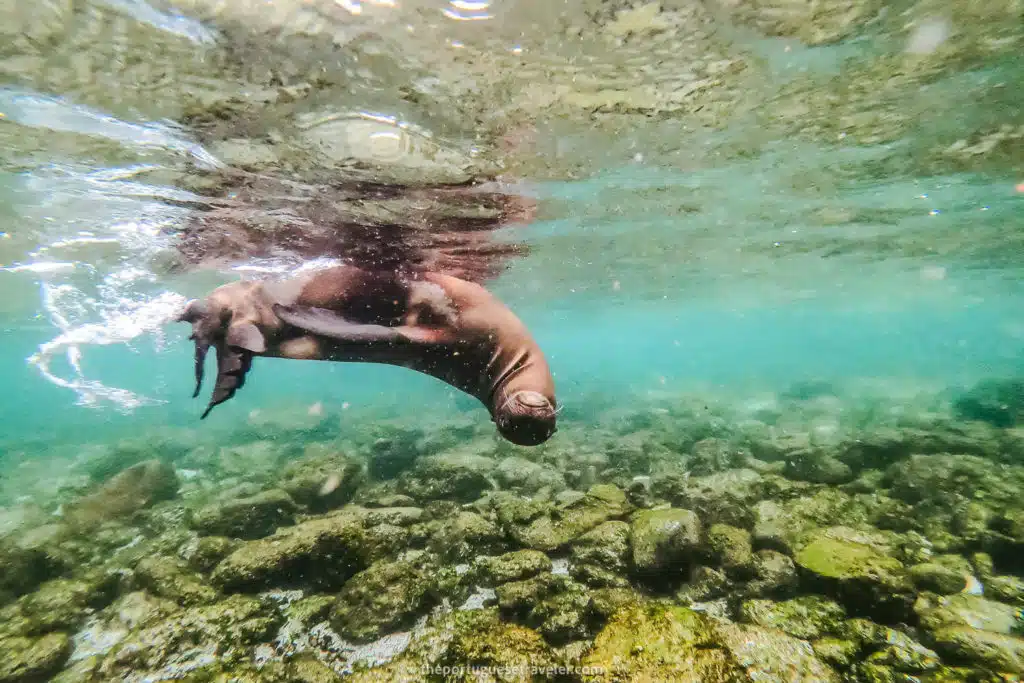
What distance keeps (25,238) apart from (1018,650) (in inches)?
792

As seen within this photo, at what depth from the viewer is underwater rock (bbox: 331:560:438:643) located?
18.6 ft

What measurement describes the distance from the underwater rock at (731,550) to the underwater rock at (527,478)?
432cm

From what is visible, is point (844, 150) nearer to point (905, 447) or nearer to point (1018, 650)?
point (905, 447)

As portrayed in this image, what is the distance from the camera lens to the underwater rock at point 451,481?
389 inches

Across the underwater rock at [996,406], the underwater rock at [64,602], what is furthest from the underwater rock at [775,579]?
the underwater rock at [996,406]

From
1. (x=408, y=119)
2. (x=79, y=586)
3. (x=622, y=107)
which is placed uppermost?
(x=622, y=107)

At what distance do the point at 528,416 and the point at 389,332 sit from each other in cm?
142

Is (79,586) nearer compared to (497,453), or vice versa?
(79,586)

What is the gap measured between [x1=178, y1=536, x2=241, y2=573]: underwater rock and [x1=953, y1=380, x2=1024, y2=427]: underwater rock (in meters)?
19.2

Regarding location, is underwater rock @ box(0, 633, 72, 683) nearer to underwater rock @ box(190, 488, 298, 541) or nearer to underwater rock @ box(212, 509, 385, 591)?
underwater rock @ box(212, 509, 385, 591)

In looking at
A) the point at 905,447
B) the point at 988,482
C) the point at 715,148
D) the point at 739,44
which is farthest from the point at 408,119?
the point at 905,447

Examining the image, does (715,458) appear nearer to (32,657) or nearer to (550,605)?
(550,605)

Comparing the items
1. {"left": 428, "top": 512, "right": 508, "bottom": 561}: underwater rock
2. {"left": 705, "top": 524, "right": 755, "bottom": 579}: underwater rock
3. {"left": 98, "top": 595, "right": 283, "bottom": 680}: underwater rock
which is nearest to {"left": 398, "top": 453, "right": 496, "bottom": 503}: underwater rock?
{"left": 428, "top": 512, "right": 508, "bottom": 561}: underwater rock

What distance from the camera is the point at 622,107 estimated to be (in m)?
7.26
